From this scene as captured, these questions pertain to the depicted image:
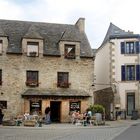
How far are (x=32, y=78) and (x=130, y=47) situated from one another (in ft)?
38.4

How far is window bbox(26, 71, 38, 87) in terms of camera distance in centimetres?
3801

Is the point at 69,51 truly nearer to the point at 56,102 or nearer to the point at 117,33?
the point at 56,102

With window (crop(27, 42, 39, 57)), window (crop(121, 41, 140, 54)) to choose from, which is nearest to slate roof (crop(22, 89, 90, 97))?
window (crop(27, 42, 39, 57))

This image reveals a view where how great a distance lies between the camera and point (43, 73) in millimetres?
38562

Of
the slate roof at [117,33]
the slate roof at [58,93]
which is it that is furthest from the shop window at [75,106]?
the slate roof at [117,33]

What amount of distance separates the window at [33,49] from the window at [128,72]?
10129mm

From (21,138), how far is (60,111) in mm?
17266

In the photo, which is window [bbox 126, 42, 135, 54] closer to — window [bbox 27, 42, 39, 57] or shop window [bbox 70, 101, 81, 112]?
shop window [bbox 70, 101, 81, 112]

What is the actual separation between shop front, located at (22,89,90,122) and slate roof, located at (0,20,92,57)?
387 cm

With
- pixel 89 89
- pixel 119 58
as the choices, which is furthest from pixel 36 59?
pixel 119 58

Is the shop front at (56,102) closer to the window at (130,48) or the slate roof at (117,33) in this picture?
the window at (130,48)

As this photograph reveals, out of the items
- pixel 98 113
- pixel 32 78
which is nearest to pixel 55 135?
pixel 98 113

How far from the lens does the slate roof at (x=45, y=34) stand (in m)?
38.9

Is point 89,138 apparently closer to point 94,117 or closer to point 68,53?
point 94,117
